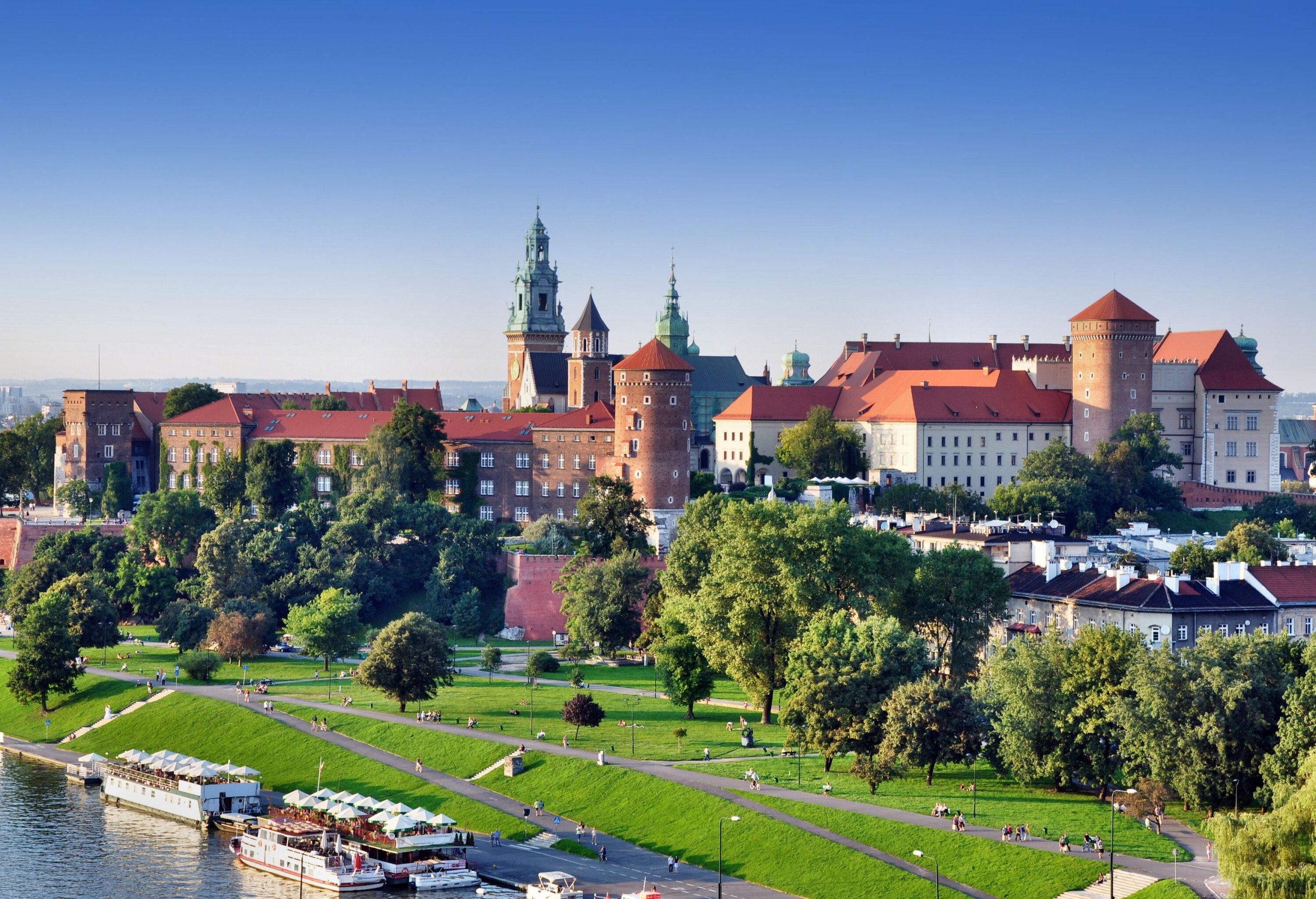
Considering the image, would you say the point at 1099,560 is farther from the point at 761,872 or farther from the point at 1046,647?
the point at 761,872

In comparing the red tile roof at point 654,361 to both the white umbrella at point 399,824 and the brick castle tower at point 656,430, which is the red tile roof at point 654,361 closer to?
the brick castle tower at point 656,430

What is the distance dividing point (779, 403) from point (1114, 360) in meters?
22.0

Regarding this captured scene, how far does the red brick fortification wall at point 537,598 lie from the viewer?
314ft

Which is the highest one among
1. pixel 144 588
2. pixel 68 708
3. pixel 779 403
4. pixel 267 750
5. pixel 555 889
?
pixel 779 403

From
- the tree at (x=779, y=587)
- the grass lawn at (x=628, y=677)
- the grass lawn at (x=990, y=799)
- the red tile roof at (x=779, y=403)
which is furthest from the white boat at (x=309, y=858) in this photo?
the red tile roof at (x=779, y=403)

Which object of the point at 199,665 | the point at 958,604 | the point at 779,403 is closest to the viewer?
the point at 958,604

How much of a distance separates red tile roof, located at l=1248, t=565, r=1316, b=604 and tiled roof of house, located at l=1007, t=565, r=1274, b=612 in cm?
69

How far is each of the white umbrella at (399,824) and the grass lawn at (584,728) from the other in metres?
9.41

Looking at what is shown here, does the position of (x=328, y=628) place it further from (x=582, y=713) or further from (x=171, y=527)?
(x=171, y=527)

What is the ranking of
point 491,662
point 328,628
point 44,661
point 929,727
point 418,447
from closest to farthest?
point 929,727 < point 44,661 < point 491,662 < point 328,628 < point 418,447

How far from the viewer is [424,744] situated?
230 feet

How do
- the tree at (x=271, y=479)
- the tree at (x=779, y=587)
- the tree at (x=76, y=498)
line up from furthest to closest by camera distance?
the tree at (x=76, y=498) < the tree at (x=271, y=479) < the tree at (x=779, y=587)

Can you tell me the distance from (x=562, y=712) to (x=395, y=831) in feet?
49.4

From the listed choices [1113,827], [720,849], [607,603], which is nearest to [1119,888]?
[1113,827]
